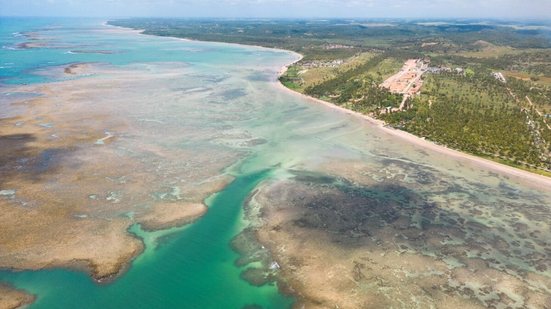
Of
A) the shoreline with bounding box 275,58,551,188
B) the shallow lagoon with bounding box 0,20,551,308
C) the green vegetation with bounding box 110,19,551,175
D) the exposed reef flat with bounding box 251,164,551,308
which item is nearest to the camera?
the exposed reef flat with bounding box 251,164,551,308

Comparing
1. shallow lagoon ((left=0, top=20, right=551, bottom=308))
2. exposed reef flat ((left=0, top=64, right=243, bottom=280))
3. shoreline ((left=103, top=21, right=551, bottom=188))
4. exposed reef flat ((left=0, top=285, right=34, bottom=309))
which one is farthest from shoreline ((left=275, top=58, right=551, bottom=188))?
exposed reef flat ((left=0, top=285, right=34, bottom=309))

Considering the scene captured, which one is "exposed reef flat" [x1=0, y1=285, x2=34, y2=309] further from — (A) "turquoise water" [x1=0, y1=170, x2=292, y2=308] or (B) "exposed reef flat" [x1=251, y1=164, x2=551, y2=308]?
(B) "exposed reef flat" [x1=251, y1=164, x2=551, y2=308]

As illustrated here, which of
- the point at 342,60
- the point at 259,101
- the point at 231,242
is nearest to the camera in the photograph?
the point at 231,242

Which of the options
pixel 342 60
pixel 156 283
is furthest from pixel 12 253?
pixel 342 60

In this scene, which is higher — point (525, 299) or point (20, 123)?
point (20, 123)

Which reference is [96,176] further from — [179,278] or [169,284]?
[169,284]

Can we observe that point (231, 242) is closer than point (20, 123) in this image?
Yes

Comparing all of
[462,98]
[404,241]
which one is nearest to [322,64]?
[462,98]

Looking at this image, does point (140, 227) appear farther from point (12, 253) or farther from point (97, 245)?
point (12, 253)
